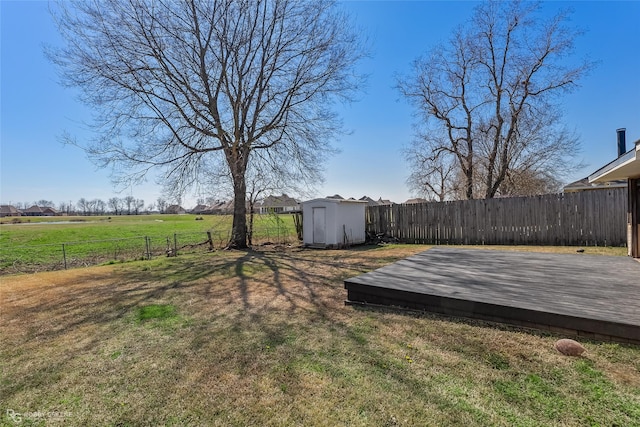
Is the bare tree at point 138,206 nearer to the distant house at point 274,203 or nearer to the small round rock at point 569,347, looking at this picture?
the distant house at point 274,203

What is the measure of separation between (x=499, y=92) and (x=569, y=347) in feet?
49.7

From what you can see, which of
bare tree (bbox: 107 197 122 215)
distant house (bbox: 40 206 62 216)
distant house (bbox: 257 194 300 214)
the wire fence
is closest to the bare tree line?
bare tree (bbox: 107 197 122 215)

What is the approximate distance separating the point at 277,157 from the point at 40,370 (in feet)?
31.9

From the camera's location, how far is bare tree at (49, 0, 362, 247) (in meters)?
9.30

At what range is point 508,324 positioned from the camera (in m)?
3.10

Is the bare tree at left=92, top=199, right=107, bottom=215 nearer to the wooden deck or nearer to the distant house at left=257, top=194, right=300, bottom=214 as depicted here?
the distant house at left=257, top=194, right=300, bottom=214

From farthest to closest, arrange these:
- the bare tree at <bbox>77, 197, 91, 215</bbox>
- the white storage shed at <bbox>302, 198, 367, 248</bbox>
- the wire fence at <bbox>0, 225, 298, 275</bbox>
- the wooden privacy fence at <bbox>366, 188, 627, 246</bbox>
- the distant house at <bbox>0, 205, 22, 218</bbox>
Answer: the bare tree at <bbox>77, 197, 91, 215</bbox>
the distant house at <bbox>0, 205, 22, 218</bbox>
the white storage shed at <bbox>302, 198, 367, 248</bbox>
the wire fence at <bbox>0, 225, 298, 275</bbox>
the wooden privacy fence at <bbox>366, 188, 627, 246</bbox>

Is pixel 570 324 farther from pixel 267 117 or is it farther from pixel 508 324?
pixel 267 117

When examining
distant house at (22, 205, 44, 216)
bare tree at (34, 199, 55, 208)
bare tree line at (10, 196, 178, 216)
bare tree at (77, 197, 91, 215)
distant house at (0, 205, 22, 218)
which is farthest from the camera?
bare tree at (34, 199, 55, 208)

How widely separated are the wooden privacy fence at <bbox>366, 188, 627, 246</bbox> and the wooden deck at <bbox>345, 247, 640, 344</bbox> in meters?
3.72

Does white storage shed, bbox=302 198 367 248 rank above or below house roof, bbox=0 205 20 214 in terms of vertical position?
below

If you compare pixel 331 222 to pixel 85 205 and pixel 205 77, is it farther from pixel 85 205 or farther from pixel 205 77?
pixel 85 205

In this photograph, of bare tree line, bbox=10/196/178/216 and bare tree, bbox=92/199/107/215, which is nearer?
bare tree line, bbox=10/196/178/216

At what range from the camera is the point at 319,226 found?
11.5m
